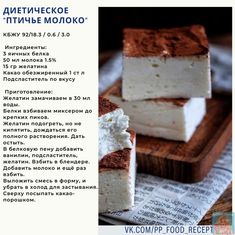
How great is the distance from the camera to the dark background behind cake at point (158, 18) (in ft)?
7.51

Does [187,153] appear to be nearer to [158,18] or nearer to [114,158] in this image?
[114,158]

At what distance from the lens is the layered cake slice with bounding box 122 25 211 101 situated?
153 cm

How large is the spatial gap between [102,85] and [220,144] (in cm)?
54

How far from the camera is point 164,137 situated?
5.38 ft

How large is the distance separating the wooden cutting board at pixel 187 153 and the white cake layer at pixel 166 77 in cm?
11

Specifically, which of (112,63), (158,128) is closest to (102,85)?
(112,63)

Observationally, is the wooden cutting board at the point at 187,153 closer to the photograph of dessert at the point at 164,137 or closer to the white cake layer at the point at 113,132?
the photograph of dessert at the point at 164,137

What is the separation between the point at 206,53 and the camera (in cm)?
152

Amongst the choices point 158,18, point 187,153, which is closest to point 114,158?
point 187,153

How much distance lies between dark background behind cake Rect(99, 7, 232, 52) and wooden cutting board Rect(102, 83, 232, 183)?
698 mm

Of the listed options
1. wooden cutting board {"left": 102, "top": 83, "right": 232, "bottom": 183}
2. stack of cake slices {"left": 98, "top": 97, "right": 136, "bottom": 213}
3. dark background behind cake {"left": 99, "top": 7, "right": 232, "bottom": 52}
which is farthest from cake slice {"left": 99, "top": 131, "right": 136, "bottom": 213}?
dark background behind cake {"left": 99, "top": 7, "right": 232, "bottom": 52}

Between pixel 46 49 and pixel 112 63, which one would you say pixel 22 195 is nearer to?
pixel 46 49

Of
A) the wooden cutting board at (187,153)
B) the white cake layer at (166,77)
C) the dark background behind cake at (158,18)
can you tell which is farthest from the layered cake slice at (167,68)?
the dark background behind cake at (158,18)

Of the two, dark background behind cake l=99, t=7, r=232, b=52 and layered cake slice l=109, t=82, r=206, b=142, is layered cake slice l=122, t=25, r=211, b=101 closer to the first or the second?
layered cake slice l=109, t=82, r=206, b=142
